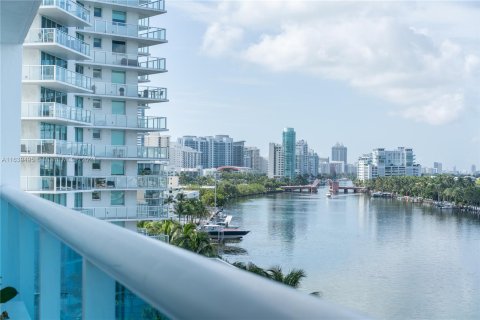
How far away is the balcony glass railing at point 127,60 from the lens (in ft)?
54.4

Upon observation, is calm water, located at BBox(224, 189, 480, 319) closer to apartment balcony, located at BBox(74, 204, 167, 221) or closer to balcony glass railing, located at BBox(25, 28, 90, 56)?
apartment balcony, located at BBox(74, 204, 167, 221)

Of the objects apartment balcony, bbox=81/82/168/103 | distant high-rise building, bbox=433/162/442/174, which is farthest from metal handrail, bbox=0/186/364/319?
distant high-rise building, bbox=433/162/442/174

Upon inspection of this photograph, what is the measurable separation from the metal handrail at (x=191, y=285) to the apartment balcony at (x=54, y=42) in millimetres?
12872

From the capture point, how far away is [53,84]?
13242 mm

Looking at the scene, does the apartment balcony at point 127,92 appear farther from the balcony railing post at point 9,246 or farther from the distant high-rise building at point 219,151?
the distant high-rise building at point 219,151

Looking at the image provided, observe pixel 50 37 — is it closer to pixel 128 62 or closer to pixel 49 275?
pixel 128 62

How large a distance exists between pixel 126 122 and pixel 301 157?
83664mm

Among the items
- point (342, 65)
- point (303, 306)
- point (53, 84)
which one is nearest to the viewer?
point (303, 306)

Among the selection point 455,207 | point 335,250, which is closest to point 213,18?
point 455,207

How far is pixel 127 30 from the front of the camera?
16922 mm

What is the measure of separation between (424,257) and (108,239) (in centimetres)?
2727

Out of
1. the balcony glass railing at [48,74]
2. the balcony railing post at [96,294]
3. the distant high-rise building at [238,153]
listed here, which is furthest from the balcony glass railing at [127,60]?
the distant high-rise building at [238,153]

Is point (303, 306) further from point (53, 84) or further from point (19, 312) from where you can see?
point (53, 84)

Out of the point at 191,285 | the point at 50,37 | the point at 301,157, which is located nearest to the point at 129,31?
the point at 50,37
